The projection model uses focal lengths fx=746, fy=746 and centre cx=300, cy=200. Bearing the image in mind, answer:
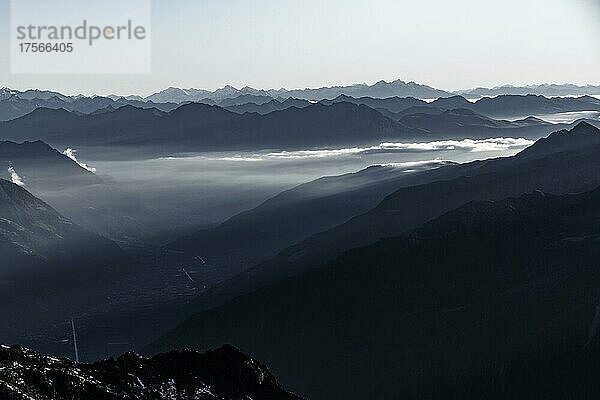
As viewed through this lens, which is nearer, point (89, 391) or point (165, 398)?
point (89, 391)

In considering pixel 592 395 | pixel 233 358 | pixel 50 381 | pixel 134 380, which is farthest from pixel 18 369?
pixel 592 395

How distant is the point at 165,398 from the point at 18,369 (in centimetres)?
2760

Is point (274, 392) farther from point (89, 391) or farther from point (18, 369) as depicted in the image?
point (18, 369)

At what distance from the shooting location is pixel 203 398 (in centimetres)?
14025

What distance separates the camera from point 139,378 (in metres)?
140

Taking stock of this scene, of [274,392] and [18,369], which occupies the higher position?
[18,369]

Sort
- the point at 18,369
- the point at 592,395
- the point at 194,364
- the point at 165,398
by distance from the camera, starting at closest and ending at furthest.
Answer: the point at 18,369 < the point at 165,398 < the point at 194,364 < the point at 592,395

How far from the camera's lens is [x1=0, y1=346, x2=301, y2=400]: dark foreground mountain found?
121162mm

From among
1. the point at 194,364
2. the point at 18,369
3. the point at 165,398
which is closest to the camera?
the point at 18,369

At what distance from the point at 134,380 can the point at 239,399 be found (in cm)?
2120

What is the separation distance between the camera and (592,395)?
200 metres

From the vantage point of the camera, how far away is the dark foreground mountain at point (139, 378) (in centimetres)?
12116

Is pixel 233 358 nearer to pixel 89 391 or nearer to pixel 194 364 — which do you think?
pixel 194 364

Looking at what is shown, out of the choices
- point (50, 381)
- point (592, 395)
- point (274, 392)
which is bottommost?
point (592, 395)
